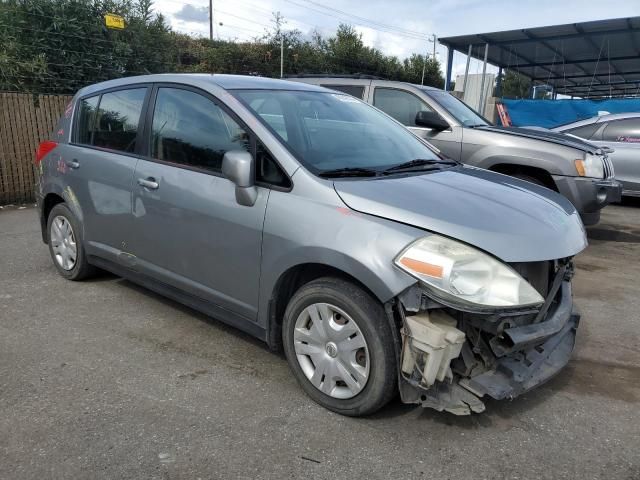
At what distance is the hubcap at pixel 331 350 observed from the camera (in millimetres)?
2680

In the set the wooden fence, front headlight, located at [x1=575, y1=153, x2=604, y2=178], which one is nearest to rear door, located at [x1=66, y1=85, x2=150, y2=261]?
the wooden fence

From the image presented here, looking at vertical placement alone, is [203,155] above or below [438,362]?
above

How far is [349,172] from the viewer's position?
3064mm

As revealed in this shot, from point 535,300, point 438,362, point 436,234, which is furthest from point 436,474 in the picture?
point 436,234

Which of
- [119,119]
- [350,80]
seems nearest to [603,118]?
[350,80]

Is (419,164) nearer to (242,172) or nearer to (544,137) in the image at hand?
(242,172)

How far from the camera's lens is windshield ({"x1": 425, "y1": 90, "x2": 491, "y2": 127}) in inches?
263

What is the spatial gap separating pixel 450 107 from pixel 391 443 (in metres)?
5.15

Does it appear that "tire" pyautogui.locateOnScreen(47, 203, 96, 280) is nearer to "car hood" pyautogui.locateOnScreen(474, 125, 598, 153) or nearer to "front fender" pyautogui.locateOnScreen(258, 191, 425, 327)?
"front fender" pyautogui.locateOnScreen(258, 191, 425, 327)

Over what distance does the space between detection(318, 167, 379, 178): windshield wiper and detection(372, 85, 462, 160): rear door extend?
3592 millimetres

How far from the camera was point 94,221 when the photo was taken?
4.29m

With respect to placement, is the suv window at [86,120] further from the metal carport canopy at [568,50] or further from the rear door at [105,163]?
the metal carport canopy at [568,50]

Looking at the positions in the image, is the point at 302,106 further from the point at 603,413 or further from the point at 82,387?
the point at 603,413

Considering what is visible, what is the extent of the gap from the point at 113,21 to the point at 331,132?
831 cm
